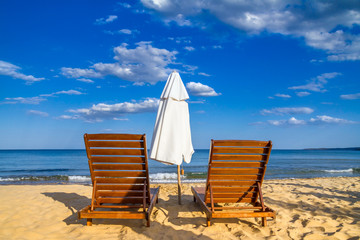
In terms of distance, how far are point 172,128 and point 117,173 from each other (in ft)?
4.37

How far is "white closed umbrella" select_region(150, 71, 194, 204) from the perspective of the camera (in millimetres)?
4383

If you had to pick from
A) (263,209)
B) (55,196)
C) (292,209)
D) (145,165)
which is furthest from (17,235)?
(292,209)

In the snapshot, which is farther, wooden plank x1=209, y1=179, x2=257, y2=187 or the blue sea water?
the blue sea water

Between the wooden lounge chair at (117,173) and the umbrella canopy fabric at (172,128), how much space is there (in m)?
0.68

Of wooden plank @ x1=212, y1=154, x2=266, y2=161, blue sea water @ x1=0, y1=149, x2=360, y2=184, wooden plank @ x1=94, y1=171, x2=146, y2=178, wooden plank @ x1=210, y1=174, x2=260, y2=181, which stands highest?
wooden plank @ x1=212, y1=154, x2=266, y2=161

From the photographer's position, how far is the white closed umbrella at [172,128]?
4.38 metres

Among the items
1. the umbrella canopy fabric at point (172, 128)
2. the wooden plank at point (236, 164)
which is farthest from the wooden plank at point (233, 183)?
the umbrella canopy fabric at point (172, 128)

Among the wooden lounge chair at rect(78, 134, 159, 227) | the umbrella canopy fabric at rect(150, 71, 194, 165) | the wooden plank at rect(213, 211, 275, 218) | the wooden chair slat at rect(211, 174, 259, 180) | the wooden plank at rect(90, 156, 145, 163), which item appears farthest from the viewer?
the umbrella canopy fabric at rect(150, 71, 194, 165)

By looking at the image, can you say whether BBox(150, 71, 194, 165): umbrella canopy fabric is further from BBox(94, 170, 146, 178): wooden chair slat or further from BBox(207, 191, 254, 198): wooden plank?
BBox(207, 191, 254, 198): wooden plank

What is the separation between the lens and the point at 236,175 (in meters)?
3.76

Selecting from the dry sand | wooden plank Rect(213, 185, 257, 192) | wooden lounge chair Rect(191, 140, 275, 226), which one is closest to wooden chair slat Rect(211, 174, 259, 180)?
wooden lounge chair Rect(191, 140, 275, 226)

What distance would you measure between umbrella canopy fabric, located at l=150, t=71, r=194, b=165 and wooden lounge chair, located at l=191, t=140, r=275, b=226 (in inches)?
34.5

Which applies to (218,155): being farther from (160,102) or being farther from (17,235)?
(17,235)

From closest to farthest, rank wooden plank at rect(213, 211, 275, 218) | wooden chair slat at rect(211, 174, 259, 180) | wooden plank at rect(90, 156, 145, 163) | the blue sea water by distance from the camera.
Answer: wooden plank at rect(213, 211, 275, 218) < wooden plank at rect(90, 156, 145, 163) < wooden chair slat at rect(211, 174, 259, 180) < the blue sea water
